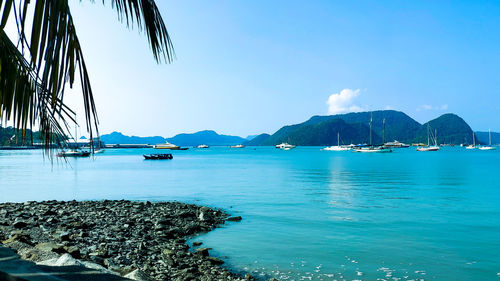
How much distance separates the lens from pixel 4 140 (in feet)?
15.5

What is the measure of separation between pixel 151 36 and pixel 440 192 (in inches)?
1353

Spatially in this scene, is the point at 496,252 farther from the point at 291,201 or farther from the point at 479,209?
the point at 291,201

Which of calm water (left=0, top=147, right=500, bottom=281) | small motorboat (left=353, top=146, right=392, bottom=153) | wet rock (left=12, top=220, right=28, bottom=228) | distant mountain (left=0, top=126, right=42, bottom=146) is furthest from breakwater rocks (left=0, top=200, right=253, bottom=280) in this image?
small motorboat (left=353, top=146, right=392, bottom=153)

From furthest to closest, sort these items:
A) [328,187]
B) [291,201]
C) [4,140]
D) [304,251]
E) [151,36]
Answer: [328,187]
[291,201]
[304,251]
[4,140]
[151,36]

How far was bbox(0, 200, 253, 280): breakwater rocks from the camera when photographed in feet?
30.2

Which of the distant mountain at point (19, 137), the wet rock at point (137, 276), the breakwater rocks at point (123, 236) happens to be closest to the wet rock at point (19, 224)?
the breakwater rocks at point (123, 236)

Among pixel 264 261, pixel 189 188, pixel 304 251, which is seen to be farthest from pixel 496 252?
pixel 189 188

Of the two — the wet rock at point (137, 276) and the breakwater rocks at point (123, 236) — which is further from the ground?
the wet rock at point (137, 276)

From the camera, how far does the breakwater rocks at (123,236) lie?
920 cm

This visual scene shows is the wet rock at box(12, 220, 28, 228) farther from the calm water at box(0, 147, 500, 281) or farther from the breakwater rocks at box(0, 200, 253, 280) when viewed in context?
the calm water at box(0, 147, 500, 281)

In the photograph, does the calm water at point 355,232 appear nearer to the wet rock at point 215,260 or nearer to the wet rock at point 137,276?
the wet rock at point 215,260

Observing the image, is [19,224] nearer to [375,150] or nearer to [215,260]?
[215,260]

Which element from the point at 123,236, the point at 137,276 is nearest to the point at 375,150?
the point at 123,236

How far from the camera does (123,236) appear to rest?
13.1 m
